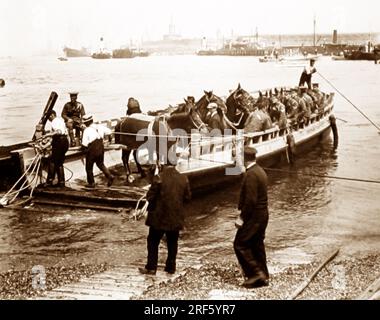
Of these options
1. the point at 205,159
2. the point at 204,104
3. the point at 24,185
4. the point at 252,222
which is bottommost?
the point at 24,185

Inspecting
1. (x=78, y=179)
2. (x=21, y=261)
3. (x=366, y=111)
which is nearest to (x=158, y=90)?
(x=366, y=111)

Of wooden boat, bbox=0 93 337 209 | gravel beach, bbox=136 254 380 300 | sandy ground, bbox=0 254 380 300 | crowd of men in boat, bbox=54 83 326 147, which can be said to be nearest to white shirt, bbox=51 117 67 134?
wooden boat, bbox=0 93 337 209

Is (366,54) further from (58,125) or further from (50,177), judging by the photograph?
(58,125)

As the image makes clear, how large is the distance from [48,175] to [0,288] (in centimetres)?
634

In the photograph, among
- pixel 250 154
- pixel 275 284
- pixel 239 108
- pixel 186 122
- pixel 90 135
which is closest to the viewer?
pixel 250 154

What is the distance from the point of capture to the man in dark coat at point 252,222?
7.79 m

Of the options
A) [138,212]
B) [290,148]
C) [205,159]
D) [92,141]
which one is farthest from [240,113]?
[138,212]

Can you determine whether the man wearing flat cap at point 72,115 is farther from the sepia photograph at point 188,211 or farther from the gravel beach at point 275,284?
the gravel beach at point 275,284

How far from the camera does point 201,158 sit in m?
16.0

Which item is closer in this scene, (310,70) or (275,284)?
(275,284)

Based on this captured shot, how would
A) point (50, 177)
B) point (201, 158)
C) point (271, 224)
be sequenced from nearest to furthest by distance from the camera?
point (271, 224), point (50, 177), point (201, 158)

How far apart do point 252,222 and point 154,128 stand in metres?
7.09

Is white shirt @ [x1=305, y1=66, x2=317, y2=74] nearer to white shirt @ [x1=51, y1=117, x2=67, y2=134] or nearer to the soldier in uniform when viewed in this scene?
the soldier in uniform

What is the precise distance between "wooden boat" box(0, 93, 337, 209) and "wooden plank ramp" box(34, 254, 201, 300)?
5.05 metres
